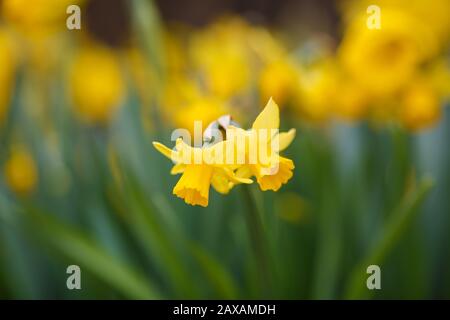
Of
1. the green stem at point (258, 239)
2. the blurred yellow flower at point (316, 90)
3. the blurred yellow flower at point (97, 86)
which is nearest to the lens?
the green stem at point (258, 239)

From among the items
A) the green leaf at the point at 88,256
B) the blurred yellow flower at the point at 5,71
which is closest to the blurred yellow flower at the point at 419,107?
the green leaf at the point at 88,256

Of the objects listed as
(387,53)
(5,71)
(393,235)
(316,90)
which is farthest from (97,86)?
(393,235)

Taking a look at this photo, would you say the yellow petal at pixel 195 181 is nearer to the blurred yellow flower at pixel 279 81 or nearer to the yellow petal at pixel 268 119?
the yellow petal at pixel 268 119

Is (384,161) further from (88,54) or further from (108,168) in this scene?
(88,54)

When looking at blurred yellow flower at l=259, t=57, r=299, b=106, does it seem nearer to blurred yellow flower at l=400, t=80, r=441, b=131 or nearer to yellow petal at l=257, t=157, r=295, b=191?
blurred yellow flower at l=400, t=80, r=441, b=131

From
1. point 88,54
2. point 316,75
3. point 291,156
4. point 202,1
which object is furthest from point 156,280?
point 202,1

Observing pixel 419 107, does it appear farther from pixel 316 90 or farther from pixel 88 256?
pixel 88 256

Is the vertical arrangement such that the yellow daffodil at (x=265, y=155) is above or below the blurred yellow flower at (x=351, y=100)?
below
